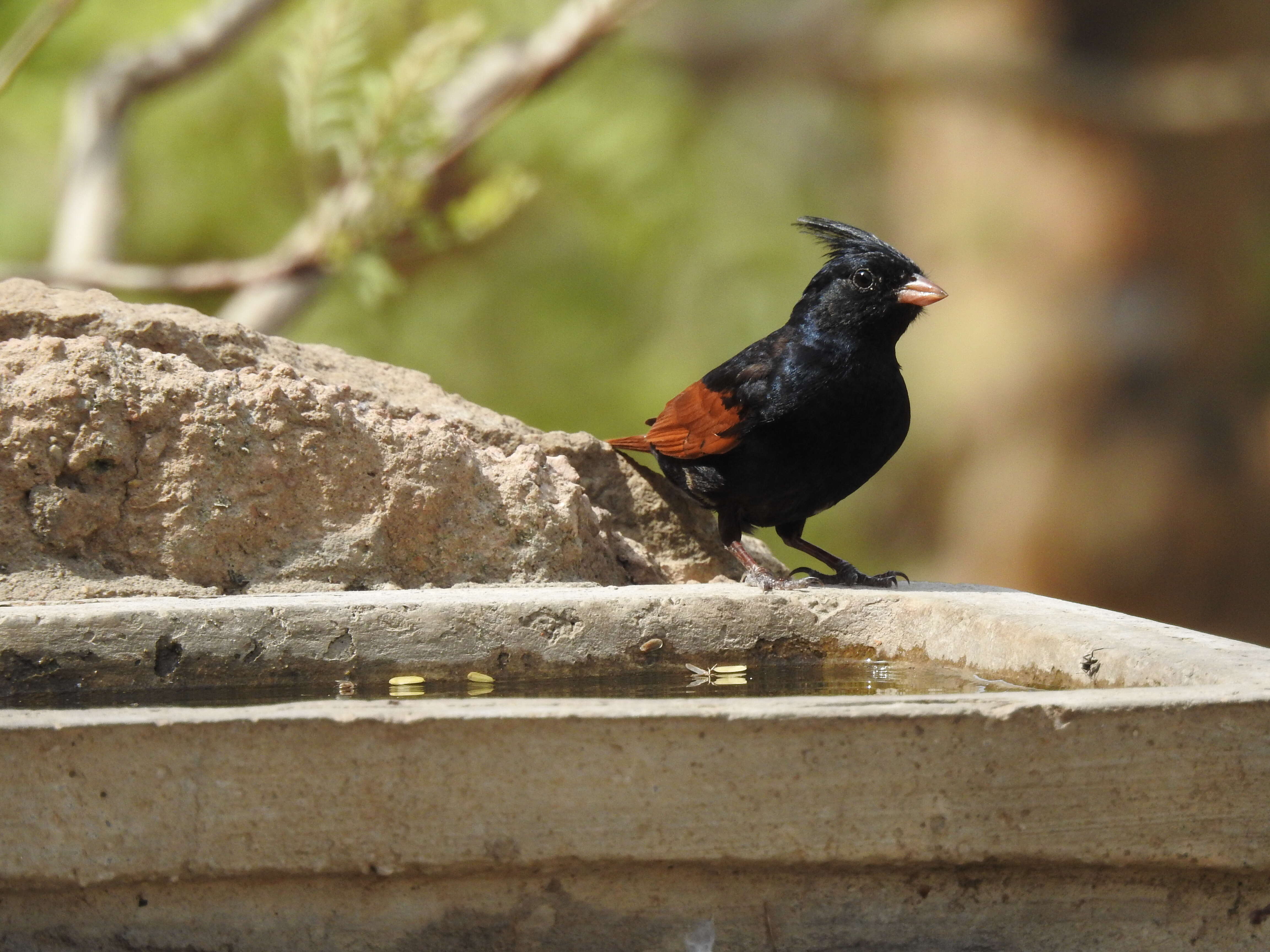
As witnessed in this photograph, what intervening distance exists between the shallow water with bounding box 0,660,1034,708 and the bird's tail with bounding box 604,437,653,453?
3.79 feet

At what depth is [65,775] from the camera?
192 cm

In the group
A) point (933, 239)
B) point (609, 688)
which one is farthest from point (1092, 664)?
point (933, 239)

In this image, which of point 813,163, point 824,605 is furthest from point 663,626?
point 813,163

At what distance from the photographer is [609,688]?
2.70 meters

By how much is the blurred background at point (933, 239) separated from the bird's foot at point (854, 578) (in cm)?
310

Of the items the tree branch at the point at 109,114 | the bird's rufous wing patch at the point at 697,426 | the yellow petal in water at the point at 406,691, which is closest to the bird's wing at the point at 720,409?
the bird's rufous wing patch at the point at 697,426

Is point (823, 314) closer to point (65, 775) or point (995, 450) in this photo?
point (65, 775)

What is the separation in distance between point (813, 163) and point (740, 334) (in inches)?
86.2

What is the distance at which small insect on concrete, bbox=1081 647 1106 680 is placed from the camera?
2447 mm

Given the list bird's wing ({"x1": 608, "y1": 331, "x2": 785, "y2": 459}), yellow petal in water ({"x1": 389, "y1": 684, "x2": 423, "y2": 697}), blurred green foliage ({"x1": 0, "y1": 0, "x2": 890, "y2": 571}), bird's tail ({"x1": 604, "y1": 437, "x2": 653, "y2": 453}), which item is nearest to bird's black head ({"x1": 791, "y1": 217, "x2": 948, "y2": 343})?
bird's wing ({"x1": 608, "y1": 331, "x2": 785, "y2": 459})

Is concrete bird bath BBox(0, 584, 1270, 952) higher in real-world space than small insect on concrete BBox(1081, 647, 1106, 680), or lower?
lower

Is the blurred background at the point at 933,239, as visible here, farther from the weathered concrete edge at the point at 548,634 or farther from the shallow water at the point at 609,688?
the shallow water at the point at 609,688

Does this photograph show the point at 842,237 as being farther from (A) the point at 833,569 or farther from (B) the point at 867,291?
(A) the point at 833,569

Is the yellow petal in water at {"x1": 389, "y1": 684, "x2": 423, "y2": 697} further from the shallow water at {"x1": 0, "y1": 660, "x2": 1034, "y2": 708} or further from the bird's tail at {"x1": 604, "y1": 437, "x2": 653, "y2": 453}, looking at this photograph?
the bird's tail at {"x1": 604, "y1": 437, "x2": 653, "y2": 453}
